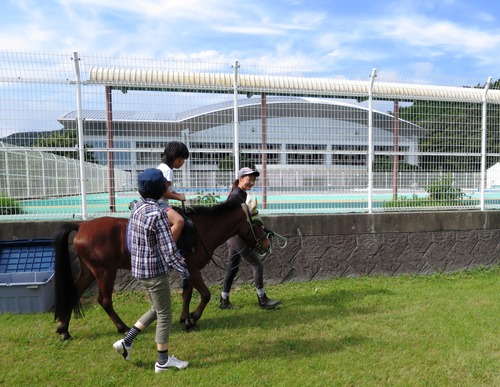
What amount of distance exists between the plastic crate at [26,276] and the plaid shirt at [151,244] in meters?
2.25

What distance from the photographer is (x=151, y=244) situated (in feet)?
10.2

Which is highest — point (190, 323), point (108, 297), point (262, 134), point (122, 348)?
point (262, 134)

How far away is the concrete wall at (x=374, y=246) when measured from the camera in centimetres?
591

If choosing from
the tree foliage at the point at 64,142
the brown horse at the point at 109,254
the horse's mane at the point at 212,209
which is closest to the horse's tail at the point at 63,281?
the brown horse at the point at 109,254

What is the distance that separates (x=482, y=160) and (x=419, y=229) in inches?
76.0

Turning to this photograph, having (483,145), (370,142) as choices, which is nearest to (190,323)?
(370,142)

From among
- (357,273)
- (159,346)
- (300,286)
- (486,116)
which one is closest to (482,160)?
(486,116)

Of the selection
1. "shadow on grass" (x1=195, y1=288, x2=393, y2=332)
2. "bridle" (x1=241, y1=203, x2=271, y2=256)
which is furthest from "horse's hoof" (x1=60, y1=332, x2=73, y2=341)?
"bridle" (x1=241, y1=203, x2=271, y2=256)

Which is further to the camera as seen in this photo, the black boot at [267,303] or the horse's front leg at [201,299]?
the black boot at [267,303]

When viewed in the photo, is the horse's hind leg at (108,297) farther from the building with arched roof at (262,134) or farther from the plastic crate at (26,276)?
the building with arched roof at (262,134)

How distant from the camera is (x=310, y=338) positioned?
3.92m

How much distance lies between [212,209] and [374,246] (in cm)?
317

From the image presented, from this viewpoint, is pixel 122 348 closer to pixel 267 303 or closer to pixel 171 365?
pixel 171 365

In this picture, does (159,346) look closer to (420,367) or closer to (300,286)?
(420,367)
